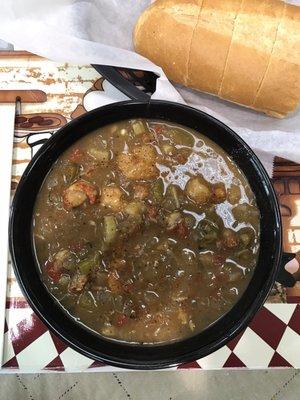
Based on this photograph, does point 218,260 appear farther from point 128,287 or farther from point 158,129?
point 158,129

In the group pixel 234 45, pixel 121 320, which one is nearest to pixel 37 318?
pixel 121 320

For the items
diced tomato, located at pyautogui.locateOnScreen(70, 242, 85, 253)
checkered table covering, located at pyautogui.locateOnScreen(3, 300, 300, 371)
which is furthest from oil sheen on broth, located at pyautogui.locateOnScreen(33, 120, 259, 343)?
checkered table covering, located at pyautogui.locateOnScreen(3, 300, 300, 371)

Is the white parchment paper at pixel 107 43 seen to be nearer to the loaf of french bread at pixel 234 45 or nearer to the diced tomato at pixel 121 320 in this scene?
the loaf of french bread at pixel 234 45

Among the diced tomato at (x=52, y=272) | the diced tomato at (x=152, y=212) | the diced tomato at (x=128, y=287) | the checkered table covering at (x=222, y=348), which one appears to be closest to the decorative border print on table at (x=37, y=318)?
the checkered table covering at (x=222, y=348)

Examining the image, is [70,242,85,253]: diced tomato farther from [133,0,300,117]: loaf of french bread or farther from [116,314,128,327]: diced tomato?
[133,0,300,117]: loaf of french bread

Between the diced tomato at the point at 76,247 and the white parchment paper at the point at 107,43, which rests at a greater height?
the white parchment paper at the point at 107,43

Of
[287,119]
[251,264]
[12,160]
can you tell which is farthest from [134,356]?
[287,119]
